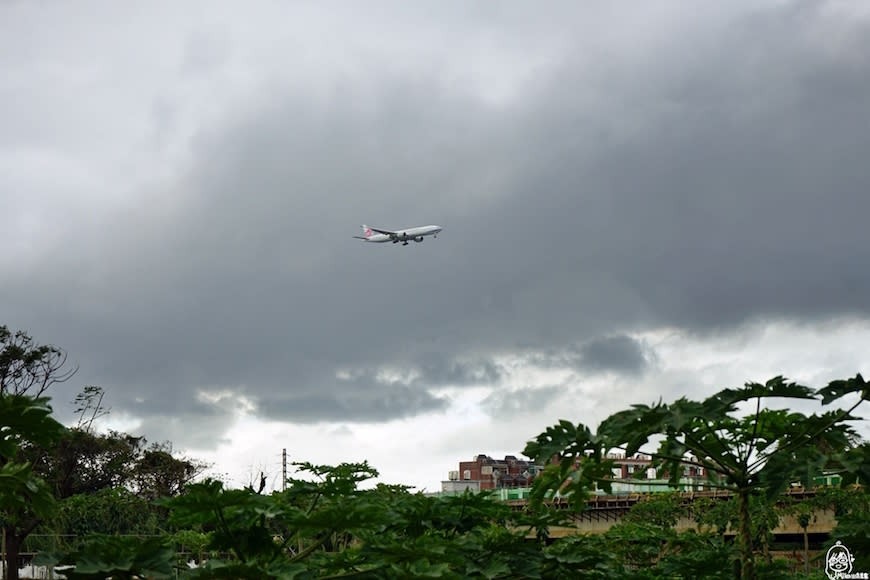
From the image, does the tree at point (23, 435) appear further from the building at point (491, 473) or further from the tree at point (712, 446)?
the building at point (491, 473)

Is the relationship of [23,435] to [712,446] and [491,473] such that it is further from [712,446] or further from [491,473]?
[491,473]

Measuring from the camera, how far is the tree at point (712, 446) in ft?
23.3

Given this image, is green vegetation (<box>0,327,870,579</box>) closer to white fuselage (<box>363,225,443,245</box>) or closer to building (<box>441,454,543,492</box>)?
white fuselage (<box>363,225,443,245</box>)

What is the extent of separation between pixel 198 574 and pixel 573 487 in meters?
2.70

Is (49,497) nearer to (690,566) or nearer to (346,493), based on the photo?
(346,493)

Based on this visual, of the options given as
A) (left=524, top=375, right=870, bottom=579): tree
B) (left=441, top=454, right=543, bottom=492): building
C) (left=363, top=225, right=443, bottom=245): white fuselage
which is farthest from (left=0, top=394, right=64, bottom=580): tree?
(left=441, top=454, right=543, bottom=492): building

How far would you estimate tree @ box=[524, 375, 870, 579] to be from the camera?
710 centimetres

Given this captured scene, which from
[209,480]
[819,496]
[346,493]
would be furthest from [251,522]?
[819,496]

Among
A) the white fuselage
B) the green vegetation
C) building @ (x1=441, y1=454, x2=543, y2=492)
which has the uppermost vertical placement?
the white fuselage

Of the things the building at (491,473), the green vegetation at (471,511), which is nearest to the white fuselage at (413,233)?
the building at (491,473)

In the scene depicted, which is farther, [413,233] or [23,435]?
[413,233]

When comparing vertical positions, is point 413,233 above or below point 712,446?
above

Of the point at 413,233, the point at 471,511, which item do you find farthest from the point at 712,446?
the point at 413,233

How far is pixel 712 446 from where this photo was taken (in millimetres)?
8367
